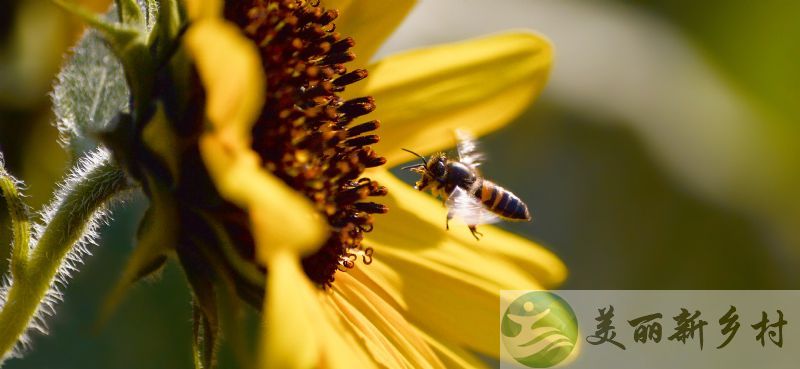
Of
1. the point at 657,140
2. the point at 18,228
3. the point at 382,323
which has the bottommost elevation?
the point at 18,228

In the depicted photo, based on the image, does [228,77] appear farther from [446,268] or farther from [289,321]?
[446,268]

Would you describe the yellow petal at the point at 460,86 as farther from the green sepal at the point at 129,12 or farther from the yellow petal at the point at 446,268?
the green sepal at the point at 129,12

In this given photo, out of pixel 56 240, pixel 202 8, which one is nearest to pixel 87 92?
pixel 56 240

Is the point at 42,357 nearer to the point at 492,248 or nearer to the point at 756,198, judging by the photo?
the point at 492,248

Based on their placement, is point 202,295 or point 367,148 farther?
point 367,148

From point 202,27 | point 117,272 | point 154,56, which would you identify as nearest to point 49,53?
point 117,272

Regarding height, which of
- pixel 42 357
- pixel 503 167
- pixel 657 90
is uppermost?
pixel 657 90

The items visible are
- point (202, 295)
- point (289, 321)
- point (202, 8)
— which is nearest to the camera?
point (289, 321)
